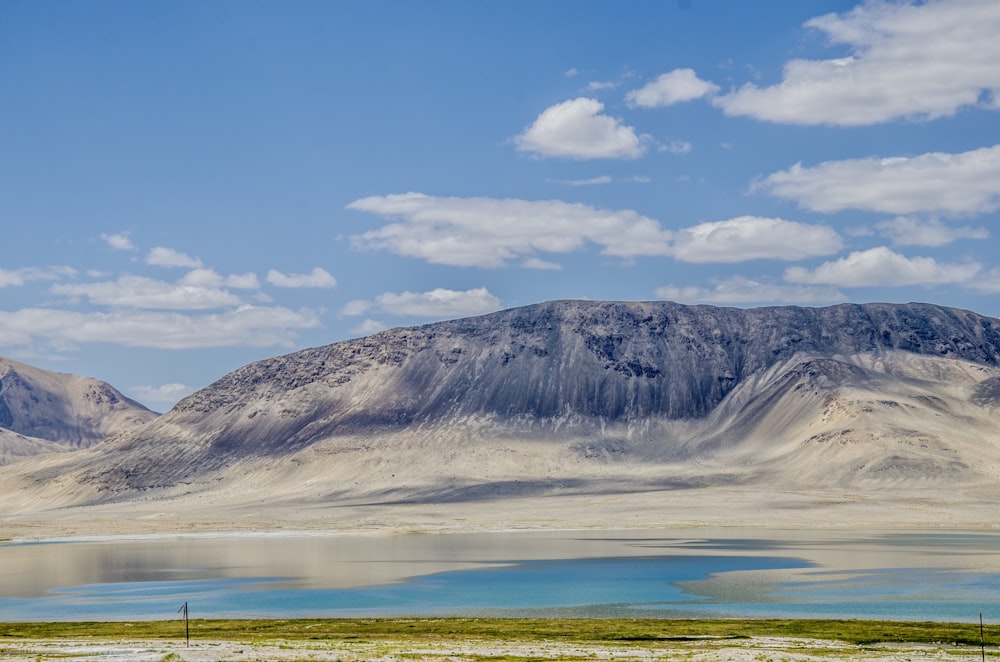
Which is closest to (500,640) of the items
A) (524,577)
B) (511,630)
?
(511,630)

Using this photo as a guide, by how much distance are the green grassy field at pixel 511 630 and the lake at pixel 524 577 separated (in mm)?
4293

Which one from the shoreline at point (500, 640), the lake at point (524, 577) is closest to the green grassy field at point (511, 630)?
the shoreline at point (500, 640)

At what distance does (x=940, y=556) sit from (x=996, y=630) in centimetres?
4462

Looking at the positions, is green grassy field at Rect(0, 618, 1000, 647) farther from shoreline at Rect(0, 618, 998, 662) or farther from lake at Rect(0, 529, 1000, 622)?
lake at Rect(0, 529, 1000, 622)

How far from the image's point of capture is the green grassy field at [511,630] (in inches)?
1986

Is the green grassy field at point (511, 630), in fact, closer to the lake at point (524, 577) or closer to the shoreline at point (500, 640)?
the shoreline at point (500, 640)

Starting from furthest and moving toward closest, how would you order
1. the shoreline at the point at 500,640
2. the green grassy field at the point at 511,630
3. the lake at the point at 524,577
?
the lake at the point at 524,577 < the green grassy field at the point at 511,630 < the shoreline at the point at 500,640

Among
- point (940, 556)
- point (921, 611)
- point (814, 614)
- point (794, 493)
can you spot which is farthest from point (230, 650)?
point (794, 493)

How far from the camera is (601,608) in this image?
64.5m

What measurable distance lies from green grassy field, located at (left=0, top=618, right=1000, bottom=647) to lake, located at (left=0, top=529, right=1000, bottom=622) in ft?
14.1

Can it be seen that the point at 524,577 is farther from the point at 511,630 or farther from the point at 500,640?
the point at 500,640

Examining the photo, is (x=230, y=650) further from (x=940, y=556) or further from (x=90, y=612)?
(x=940, y=556)

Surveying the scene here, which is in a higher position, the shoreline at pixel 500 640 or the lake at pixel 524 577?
the shoreline at pixel 500 640

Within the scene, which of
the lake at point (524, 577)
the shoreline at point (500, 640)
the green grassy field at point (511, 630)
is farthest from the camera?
the lake at point (524, 577)
